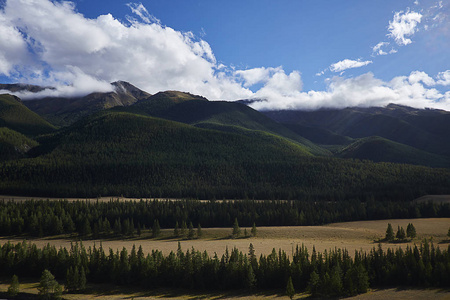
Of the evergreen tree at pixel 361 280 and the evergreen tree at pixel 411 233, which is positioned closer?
Result: the evergreen tree at pixel 361 280

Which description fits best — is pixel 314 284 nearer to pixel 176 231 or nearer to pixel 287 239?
pixel 287 239

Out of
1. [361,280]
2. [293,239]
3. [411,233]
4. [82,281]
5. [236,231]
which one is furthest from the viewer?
[236,231]

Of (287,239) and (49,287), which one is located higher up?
(287,239)

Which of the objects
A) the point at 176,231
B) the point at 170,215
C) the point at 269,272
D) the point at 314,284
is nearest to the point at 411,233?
the point at 314,284

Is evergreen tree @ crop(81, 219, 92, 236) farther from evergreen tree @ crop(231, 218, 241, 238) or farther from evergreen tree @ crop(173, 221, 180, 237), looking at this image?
evergreen tree @ crop(231, 218, 241, 238)

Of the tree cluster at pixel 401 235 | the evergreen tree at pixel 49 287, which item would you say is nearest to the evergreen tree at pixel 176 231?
the evergreen tree at pixel 49 287

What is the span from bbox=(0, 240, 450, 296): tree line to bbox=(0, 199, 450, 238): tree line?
147 feet

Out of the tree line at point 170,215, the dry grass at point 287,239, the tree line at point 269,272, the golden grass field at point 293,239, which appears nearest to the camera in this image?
the tree line at point 269,272

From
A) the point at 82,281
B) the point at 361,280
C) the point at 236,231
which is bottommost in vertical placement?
the point at 361,280

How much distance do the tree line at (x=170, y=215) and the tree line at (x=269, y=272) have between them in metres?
44.8

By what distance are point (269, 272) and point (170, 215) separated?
79612 mm

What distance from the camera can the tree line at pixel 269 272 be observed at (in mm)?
71625

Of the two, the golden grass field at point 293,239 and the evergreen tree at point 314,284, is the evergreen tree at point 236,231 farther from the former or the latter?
the evergreen tree at point 314,284

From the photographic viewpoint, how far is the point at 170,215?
14925 centimetres
